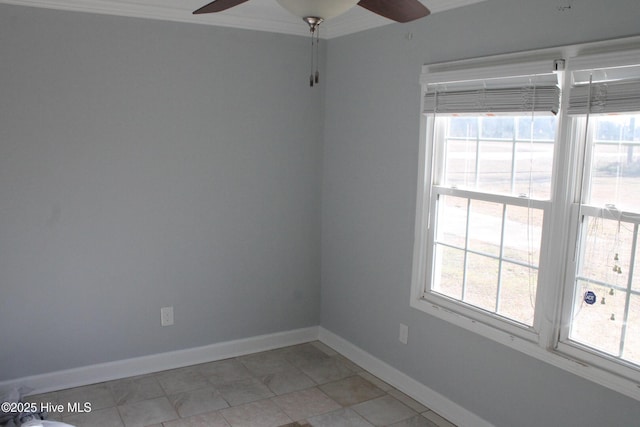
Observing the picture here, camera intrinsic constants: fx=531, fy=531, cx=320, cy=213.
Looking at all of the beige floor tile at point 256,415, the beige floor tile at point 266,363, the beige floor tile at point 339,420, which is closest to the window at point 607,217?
the beige floor tile at point 339,420

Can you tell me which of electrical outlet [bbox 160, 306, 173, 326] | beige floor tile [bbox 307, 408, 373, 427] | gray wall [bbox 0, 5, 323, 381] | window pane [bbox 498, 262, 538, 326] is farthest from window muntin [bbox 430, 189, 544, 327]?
electrical outlet [bbox 160, 306, 173, 326]

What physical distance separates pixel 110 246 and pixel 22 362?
2.84 feet

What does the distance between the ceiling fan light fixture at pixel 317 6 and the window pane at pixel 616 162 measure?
4.62 ft

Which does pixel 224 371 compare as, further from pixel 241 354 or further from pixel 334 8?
pixel 334 8

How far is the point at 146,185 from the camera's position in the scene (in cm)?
350

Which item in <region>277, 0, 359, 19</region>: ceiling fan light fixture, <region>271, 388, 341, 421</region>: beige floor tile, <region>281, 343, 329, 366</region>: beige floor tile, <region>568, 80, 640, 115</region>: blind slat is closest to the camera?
<region>277, 0, 359, 19</region>: ceiling fan light fixture

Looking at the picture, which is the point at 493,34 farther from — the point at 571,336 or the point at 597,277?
the point at 571,336

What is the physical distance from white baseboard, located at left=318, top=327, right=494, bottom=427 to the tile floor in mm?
45

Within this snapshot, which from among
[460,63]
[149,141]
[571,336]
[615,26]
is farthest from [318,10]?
[149,141]

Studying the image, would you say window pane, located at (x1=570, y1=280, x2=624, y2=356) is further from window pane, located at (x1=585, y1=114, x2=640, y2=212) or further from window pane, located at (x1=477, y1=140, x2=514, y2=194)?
window pane, located at (x1=477, y1=140, x2=514, y2=194)

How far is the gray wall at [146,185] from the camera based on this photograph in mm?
3164

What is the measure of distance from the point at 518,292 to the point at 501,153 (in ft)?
2.38

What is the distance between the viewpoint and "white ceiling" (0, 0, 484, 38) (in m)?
3.09

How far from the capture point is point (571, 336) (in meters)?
2.49
